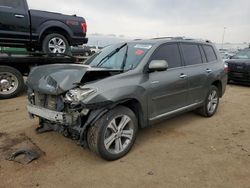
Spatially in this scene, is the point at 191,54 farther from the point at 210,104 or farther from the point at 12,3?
the point at 12,3

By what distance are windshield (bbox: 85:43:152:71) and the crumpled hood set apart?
766 millimetres

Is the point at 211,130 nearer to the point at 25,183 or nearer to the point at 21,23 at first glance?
the point at 25,183

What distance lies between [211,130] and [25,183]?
140 inches

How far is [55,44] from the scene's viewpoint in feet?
26.7

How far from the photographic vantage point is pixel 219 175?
325 centimetres

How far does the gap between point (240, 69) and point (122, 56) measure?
7.96 metres

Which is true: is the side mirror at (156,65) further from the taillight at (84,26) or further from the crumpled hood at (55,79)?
the taillight at (84,26)

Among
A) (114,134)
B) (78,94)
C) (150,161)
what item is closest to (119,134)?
(114,134)

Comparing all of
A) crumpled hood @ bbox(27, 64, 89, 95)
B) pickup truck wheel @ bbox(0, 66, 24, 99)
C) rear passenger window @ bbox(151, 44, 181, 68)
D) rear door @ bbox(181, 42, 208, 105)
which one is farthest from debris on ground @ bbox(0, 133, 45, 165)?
rear door @ bbox(181, 42, 208, 105)

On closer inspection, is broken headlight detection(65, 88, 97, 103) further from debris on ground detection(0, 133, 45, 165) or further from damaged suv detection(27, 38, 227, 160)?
debris on ground detection(0, 133, 45, 165)

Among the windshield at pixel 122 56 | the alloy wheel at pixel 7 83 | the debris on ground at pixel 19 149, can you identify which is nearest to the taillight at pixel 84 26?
the alloy wheel at pixel 7 83

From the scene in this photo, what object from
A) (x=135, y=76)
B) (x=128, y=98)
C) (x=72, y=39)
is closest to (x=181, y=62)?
(x=135, y=76)

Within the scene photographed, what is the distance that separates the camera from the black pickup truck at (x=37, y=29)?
716cm

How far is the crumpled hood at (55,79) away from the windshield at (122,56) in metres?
0.77
